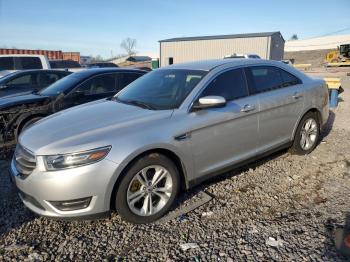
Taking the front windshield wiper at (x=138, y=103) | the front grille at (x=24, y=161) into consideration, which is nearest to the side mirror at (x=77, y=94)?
the front windshield wiper at (x=138, y=103)

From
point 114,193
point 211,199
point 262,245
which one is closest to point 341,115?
point 211,199

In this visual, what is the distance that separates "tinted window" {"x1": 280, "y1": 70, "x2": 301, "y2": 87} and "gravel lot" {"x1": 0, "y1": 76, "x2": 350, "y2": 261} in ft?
4.62

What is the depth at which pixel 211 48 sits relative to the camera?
40562 millimetres

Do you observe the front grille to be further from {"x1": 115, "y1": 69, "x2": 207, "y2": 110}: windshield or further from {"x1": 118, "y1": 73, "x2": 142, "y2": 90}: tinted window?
{"x1": 118, "y1": 73, "x2": 142, "y2": 90}: tinted window

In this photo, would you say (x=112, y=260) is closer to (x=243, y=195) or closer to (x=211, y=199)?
(x=211, y=199)

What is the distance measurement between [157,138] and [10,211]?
2.02 metres

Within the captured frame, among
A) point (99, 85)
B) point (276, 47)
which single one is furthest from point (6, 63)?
point (276, 47)

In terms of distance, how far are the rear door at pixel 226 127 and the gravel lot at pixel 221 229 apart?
47 centimetres

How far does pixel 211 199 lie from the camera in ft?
12.6

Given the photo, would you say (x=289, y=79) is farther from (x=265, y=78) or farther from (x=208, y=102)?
(x=208, y=102)

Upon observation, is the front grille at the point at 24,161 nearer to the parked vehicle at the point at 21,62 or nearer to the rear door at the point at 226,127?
the rear door at the point at 226,127

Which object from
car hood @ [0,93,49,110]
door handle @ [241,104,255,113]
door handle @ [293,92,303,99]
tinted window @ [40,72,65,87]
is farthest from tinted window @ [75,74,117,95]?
door handle @ [293,92,303,99]

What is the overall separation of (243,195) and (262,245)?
103 cm

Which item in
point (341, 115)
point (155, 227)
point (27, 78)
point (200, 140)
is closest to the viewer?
point (155, 227)
